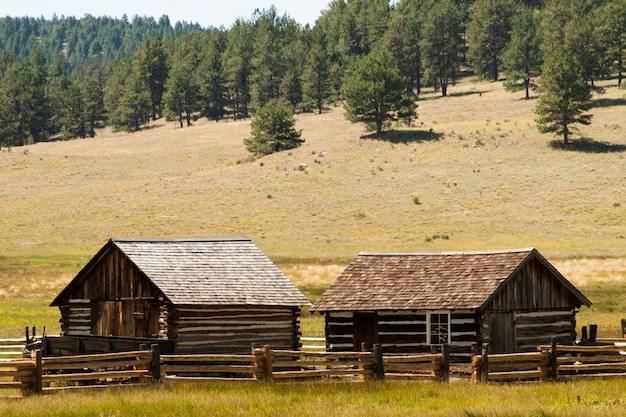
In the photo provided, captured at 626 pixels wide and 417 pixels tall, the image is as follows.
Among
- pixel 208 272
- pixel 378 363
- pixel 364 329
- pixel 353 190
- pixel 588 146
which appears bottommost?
pixel 353 190

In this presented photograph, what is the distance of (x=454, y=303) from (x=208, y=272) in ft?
25.2

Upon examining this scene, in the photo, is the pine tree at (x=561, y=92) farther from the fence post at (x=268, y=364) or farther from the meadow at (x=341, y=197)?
the fence post at (x=268, y=364)

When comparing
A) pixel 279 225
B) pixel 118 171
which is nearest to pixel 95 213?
pixel 279 225

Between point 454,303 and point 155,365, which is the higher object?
point 155,365

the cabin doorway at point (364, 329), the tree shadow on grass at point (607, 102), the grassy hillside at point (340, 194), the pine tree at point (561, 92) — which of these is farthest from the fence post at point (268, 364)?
the tree shadow on grass at point (607, 102)

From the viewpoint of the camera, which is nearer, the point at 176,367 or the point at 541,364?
the point at 176,367

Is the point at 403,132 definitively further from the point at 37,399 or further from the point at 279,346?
the point at 37,399

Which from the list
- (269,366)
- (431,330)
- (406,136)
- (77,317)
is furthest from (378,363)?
(406,136)

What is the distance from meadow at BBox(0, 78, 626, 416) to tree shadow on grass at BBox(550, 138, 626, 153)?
0.91 feet

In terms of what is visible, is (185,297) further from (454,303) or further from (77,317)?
(454,303)

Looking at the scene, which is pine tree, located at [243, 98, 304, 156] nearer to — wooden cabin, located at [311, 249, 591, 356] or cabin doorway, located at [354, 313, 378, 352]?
wooden cabin, located at [311, 249, 591, 356]

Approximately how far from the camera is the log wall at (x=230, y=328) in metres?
33.0

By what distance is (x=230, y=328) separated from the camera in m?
34.2

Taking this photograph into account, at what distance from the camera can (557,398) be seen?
23.7m
